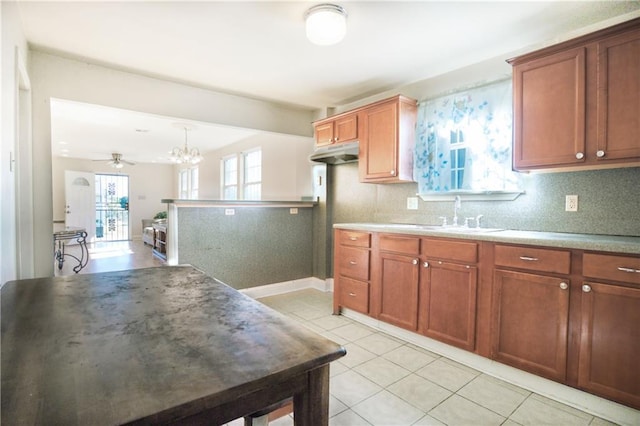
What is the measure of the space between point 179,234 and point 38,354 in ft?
9.66

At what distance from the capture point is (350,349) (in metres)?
2.58

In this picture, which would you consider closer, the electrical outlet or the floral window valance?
the floral window valance

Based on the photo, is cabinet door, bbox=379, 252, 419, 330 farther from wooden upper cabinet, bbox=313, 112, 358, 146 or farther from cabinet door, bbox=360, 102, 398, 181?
wooden upper cabinet, bbox=313, 112, 358, 146

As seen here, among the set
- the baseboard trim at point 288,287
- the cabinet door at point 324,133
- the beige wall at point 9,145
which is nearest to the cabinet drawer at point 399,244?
the cabinet door at point 324,133

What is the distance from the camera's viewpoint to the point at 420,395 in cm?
196

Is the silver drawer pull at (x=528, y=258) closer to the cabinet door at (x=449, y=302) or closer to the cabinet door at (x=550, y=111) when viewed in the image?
the cabinet door at (x=449, y=302)

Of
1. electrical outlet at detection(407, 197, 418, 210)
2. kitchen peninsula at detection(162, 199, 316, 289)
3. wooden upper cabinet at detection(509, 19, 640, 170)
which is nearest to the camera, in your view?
wooden upper cabinet at detection(509, 19, 640, 170)

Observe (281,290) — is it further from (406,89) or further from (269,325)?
(269,325)

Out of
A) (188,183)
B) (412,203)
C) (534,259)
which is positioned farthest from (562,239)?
(188,183)

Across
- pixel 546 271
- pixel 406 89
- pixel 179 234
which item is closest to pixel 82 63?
pixel 179 234

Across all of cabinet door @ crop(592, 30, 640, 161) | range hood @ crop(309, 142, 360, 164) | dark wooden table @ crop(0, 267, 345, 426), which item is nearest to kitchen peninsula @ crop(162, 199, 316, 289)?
range hood @ crop(309, 142, 360, 164)

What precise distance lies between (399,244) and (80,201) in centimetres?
900

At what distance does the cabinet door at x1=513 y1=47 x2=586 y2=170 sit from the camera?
1.98 metres

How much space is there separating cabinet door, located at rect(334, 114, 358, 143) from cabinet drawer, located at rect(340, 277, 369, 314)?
150cm
